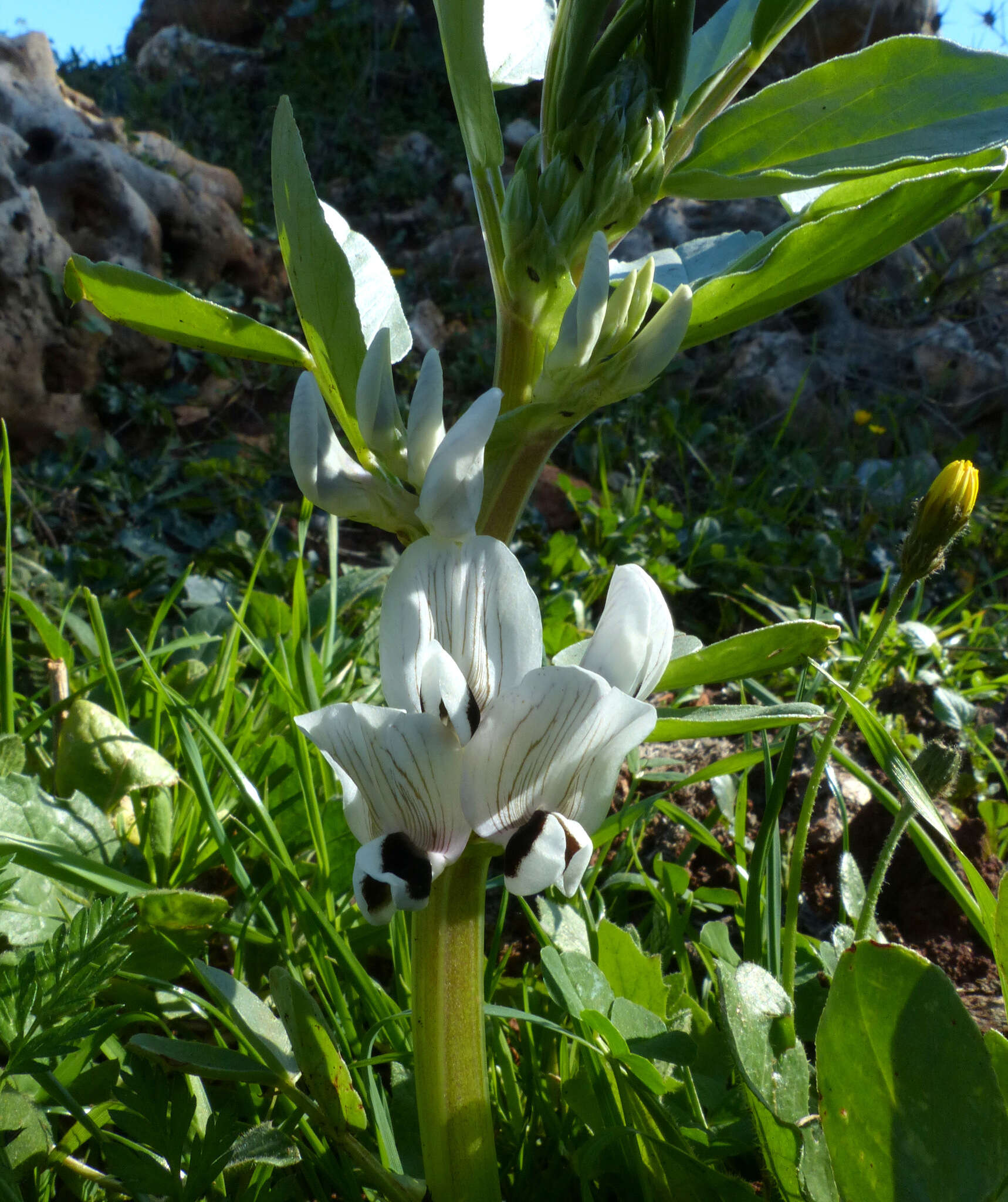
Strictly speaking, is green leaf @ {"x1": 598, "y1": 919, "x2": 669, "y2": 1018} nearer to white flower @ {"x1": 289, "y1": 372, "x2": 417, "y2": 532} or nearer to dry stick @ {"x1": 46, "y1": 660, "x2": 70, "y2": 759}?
white flower @ {"x1": 289, "y1": 372, "x2": 417, "y2": 532}

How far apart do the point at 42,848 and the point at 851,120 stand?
93 centimetres

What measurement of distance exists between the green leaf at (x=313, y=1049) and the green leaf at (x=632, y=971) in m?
0.25

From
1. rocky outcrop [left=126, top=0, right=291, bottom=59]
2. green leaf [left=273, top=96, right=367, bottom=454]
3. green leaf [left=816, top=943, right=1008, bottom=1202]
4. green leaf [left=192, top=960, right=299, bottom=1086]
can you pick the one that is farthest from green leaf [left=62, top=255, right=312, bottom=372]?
rocky outcrop [left=126, top=0, right=291, bottom=59]

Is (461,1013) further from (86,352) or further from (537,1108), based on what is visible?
(86,352)

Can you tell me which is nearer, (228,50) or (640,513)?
(640,513)

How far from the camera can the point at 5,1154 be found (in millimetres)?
668

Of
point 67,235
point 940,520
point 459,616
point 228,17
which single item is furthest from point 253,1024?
point 228,17

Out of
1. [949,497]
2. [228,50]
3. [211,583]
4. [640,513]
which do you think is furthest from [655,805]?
[228,50]

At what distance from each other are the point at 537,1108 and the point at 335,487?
1.96 feet

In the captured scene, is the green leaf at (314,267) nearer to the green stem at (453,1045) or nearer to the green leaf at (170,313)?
the green leaf at (170,313)

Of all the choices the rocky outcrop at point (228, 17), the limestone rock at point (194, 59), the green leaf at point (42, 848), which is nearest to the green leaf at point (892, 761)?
the green leaf at point (42, 848)

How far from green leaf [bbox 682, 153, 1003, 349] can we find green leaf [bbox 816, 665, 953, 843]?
310 mm

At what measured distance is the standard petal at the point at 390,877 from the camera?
57cm

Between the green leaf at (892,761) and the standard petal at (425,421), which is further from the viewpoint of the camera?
the green leaf at (892,761)
